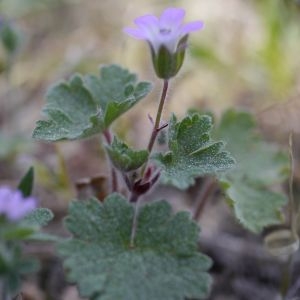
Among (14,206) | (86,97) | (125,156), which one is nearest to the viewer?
(14,206)

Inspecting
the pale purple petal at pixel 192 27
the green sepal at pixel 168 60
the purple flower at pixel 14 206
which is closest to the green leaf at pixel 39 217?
the purple flower at pixel 14 206

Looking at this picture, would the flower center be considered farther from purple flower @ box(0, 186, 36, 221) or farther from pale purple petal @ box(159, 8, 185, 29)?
purple flower @ box(0, 186, 36, 221)

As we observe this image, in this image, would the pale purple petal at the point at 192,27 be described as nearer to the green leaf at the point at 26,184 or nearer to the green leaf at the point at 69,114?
the green leaf at the point at 69,114

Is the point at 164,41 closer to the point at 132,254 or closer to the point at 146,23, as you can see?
the point at 146,23

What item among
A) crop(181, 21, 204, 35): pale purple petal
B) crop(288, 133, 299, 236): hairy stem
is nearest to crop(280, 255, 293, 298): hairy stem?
crop(288, 133, 299, 236): hairy stem

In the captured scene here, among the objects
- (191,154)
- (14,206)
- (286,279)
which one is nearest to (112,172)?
(191,154)

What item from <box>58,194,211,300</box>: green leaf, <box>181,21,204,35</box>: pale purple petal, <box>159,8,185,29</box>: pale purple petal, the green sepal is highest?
<box>159,8,185,29</box>: pale purple petal
